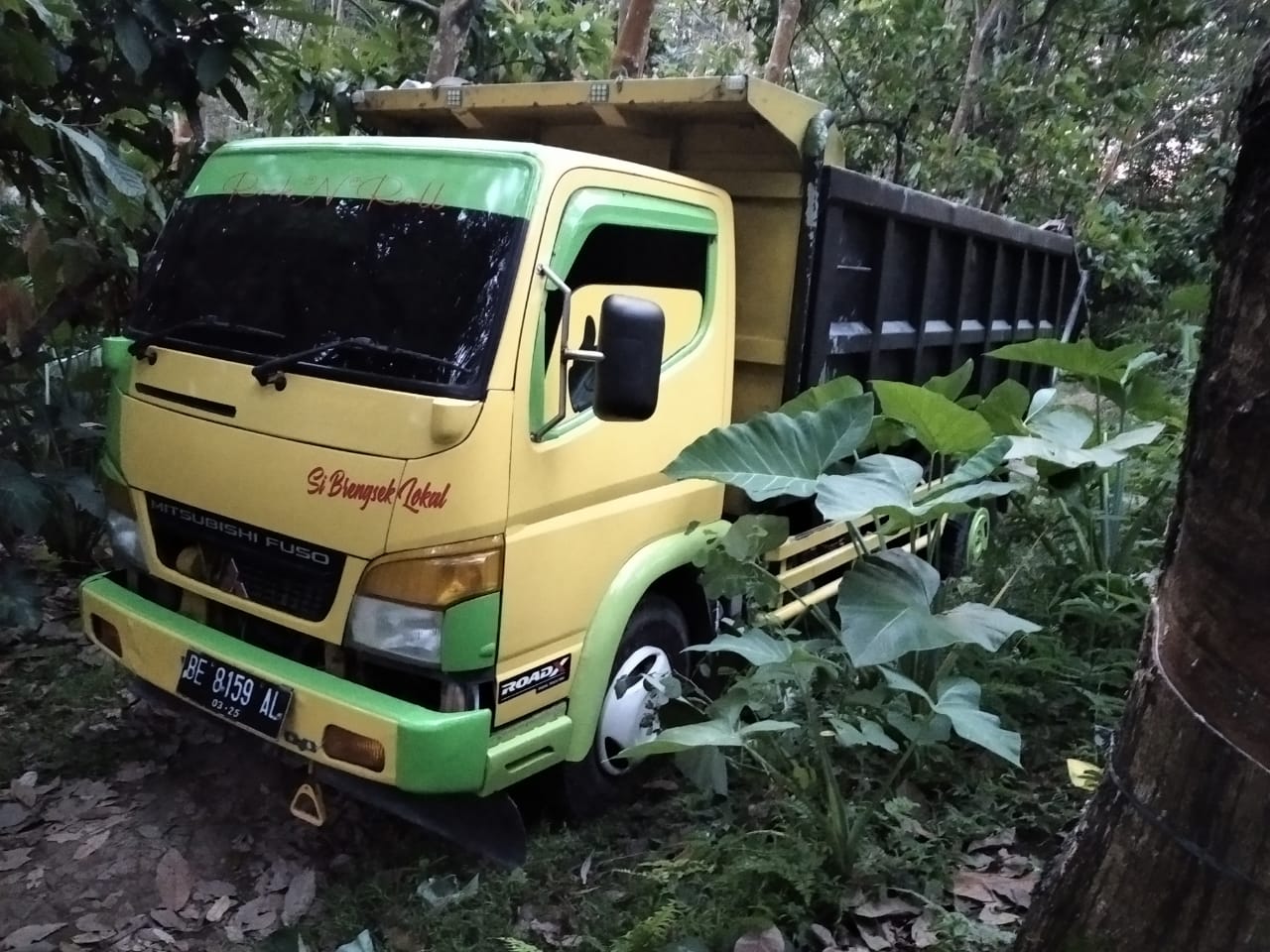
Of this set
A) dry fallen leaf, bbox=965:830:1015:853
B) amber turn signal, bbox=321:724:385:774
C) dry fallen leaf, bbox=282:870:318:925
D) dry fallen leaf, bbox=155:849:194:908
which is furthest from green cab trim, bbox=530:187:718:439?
dry fallen leaf, bbox=155:849:194:908

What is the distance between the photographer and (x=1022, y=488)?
169 inches

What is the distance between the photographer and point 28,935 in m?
2.83

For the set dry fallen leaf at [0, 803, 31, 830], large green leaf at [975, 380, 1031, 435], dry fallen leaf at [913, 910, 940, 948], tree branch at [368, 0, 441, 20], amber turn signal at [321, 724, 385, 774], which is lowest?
dry fallen leaf at [0, 803, 31, 830]

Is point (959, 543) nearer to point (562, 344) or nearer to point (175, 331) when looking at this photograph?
point (562, 344)

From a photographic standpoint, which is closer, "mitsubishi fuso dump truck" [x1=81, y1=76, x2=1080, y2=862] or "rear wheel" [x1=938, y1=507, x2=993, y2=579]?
"mitsubishi fuso dump truck" [x1=81, y1=76, x2=1080, y2=862]

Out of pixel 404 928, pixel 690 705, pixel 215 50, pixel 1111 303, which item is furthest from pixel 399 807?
pixel 1111 303

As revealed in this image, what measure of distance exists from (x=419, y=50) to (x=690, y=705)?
5.11 m

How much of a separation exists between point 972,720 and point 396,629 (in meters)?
1.45

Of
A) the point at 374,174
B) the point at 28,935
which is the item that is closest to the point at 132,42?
the point at 374,174

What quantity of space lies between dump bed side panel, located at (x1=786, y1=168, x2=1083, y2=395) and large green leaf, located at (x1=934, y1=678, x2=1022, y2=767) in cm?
130

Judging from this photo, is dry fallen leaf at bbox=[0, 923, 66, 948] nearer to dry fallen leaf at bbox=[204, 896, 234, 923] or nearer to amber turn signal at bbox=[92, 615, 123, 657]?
dry fallen leaf at bbox=[204, 896, 234, 923]

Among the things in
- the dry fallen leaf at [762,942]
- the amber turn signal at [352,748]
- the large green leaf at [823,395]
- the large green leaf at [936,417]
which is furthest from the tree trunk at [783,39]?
the dry fallen leaf at [762,942]

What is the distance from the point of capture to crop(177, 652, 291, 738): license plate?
2.68m

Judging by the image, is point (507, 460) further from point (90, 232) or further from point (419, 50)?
point (419, 50)
